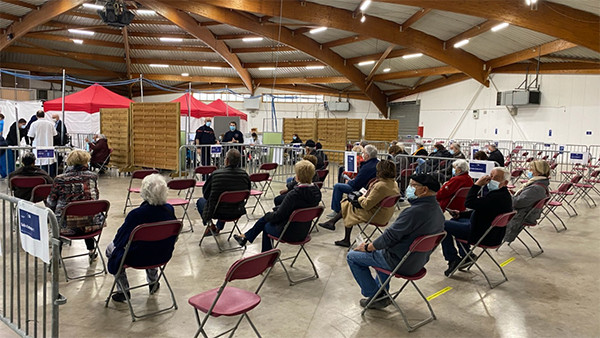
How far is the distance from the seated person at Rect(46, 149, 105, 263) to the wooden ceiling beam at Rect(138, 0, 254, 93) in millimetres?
10922

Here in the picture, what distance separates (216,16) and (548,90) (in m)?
12.5

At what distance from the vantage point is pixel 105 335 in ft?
9.46

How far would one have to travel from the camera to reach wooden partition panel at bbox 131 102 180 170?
10.3 m

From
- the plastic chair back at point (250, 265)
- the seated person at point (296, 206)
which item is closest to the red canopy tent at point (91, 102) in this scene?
the seated person at point (296, 206)

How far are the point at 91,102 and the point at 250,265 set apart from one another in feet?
40.4

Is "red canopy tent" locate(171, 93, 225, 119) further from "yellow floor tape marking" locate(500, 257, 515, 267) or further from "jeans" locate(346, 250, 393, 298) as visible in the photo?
"jeans" locate(346, 250, 393, 298)

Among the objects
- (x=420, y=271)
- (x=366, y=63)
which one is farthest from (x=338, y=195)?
(x=366, y=63)

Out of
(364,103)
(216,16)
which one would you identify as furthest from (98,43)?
(364,103)

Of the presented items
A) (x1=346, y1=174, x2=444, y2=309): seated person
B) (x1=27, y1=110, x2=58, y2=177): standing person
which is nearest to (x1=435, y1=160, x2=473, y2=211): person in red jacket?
(x1=346, y1=174, x2=444, y2=309): seated person

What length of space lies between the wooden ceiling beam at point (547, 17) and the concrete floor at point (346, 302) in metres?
6.67

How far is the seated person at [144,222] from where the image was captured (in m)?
3.15

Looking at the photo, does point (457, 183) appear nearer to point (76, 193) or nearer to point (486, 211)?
point (486, 211)

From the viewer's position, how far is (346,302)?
3574 millimetres

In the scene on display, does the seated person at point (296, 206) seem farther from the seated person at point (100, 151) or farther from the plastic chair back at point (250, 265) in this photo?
the seated person at point (100, 151)
